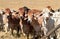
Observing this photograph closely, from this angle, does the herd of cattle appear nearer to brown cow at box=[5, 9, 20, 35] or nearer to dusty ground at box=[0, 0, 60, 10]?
brown cow at box=[5, 9, 20, 35]

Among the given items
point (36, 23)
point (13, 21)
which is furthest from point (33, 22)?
point (13, 21)

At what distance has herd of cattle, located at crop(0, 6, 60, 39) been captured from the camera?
33.3 feet

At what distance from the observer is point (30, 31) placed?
1093 cm

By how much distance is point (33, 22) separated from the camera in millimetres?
10531

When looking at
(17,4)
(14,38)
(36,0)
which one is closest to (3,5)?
(17,4)

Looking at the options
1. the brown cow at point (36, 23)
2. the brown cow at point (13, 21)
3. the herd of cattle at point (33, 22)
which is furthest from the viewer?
the brown cow at point (13, 21)

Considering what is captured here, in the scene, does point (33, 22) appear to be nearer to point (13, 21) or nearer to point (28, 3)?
point (13, 21)

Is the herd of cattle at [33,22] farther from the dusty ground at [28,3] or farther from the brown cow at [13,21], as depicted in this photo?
the dusty ground at [28,3]

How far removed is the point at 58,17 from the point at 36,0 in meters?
11.4

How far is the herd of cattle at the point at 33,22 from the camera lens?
10.1 meters

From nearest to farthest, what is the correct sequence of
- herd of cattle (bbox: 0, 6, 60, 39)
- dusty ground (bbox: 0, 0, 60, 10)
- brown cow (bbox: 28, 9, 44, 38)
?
herd of cattle (bbox: 0, 6, 60, 39) < brown cow (bbox: 28, 9, 44, 38) < dusty ground (bbox: 0, 0, 60, 10)

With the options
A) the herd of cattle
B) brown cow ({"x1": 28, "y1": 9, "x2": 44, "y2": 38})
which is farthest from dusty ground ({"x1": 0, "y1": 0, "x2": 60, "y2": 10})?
brown cow ({"x1": 28, "y1": 9, "x2": 44, "y2": 38})

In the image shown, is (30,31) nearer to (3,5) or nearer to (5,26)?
(5,26)

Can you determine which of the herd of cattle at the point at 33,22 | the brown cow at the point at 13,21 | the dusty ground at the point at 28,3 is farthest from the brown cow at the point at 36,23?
the dusty ground at the point at 28,3
